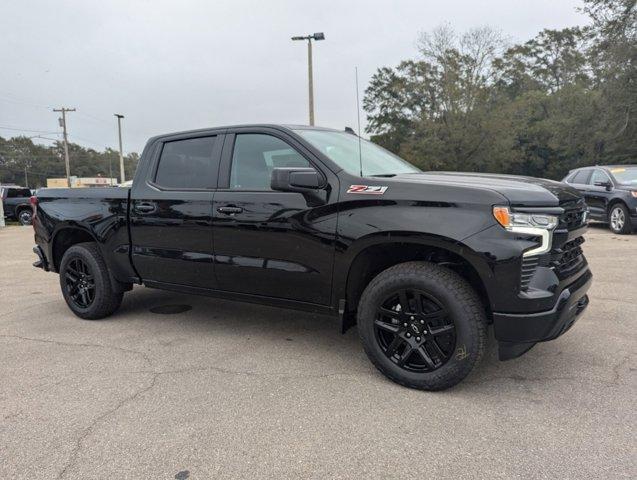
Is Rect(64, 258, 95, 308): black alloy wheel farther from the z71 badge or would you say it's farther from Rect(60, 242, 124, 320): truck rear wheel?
the z71 badge

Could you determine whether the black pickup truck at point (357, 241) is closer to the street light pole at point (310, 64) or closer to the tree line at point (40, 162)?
the street light pole at point (310, 64)

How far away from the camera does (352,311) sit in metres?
3.60

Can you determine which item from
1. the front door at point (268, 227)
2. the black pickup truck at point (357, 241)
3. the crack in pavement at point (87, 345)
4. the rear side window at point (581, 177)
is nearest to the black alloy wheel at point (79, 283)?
the black pickup truck at point (357, 241)

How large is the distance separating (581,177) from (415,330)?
35.9ft

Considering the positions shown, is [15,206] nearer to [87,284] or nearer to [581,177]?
[87,284]

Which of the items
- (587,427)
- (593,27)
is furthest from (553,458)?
(593,27)

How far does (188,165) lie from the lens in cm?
431

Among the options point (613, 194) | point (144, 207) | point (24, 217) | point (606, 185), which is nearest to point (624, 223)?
point (613, 194)

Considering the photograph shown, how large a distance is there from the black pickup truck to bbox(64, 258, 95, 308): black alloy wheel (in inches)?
6.8

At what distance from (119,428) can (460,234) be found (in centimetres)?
224

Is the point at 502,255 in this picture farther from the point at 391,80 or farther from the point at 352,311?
the point at 391,80

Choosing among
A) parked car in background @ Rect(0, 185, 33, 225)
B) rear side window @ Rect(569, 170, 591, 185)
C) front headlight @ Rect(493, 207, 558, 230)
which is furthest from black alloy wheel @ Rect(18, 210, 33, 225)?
front headlight @ Rect(493, 207, 558, 230)

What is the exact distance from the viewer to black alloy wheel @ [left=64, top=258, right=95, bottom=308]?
16.1 feet

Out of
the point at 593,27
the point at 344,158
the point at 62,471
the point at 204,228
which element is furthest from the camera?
the point at 593,27
